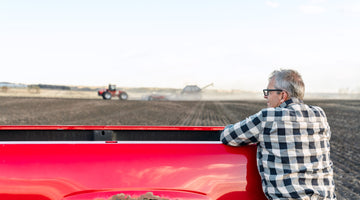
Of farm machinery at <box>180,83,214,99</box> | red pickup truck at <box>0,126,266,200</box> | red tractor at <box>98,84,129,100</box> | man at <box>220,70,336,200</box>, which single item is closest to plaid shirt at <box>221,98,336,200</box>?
man at <box>220,70,336,200</box>

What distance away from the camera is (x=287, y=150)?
1906 millimetres

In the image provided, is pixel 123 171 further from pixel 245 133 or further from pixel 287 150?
pixel 287 150

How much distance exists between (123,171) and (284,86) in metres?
1.19

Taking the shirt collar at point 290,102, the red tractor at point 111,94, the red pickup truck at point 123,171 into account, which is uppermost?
the red tractor at point 111,94

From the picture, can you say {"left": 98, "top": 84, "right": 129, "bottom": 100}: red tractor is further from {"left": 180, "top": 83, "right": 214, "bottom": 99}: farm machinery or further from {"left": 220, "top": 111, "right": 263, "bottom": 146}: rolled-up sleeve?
{"left": 220, "top": 111, "right": 263, "bottom": 146}: rolled-up sleeve

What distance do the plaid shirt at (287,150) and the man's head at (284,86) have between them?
5.0 inches

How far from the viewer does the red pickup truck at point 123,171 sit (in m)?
1.72

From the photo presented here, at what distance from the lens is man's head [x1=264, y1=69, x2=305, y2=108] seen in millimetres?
2074

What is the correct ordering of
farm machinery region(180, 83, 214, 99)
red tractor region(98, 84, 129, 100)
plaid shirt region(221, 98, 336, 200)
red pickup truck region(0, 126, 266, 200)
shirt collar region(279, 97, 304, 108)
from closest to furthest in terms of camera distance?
red pickup truck region(0, 126, 266, 200) < plaid shirt region(221, 98, 336, 200) < shirt collar region(279, 97, 304, 108) < red tractor region(98, 84, 129, 100) < farm machinery region(180, 83, 214, 99)

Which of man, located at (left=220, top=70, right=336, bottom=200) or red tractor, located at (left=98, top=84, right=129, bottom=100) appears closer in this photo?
man, located at (left=220, top=70, right=336, bottom=200)

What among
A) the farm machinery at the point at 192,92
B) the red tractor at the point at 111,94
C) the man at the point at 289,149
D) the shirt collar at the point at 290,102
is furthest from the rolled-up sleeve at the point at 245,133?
the farm machinery at the point at 192,92

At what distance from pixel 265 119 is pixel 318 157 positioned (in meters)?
0.42

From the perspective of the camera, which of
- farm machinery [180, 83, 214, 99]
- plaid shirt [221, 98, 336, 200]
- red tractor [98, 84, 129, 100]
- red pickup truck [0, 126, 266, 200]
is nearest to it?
red pickup truck [0, 126, 266, 200]

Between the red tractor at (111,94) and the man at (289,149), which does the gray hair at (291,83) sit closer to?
the man at (289,149)
